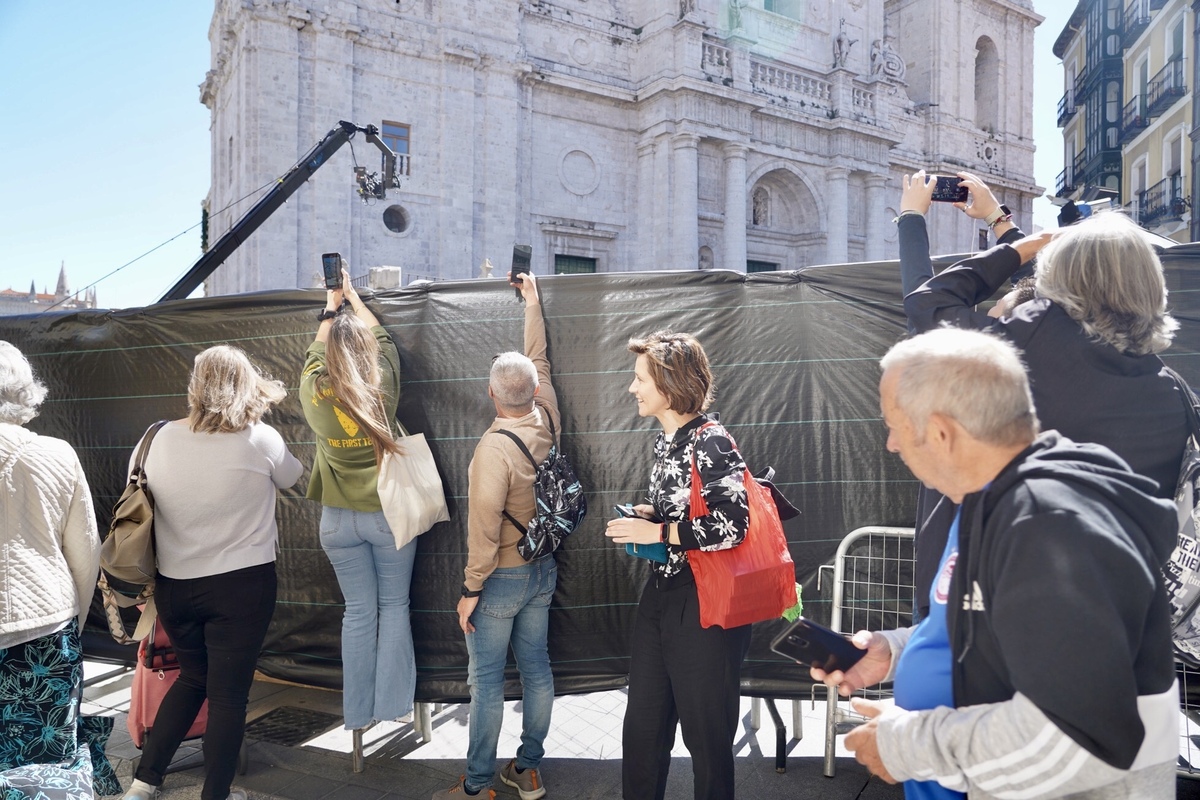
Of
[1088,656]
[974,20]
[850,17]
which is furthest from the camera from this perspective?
[974,20]

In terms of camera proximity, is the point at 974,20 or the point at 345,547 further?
the point at 974,20

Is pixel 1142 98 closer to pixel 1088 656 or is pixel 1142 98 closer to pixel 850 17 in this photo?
pixel 850 17

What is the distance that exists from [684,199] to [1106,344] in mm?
22872

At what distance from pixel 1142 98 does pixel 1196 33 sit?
479 cm

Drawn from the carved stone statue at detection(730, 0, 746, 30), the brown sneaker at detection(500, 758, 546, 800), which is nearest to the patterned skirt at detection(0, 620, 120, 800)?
the brown sneaker at detection(500, 758, 546, 800)

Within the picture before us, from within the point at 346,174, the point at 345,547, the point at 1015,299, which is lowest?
the point at 345,547

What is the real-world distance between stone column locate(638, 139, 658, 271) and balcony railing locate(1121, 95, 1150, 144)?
15.0 metres

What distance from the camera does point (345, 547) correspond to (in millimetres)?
3750

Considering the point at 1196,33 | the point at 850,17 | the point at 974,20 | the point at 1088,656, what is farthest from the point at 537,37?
the point at 1088,656

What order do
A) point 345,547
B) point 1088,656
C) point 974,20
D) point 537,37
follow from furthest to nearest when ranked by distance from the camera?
point 974,20 < point 537,37 < point 345,547 < point 1088,656

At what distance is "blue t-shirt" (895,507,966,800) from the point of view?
1682mm

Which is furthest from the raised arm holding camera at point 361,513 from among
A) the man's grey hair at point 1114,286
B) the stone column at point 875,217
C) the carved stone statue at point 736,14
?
the stone column at point 875,217

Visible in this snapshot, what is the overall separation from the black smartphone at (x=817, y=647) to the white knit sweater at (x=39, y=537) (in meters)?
2.66

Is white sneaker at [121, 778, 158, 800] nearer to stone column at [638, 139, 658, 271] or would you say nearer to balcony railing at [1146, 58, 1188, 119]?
stone column at [638, 139, 658, 271]
